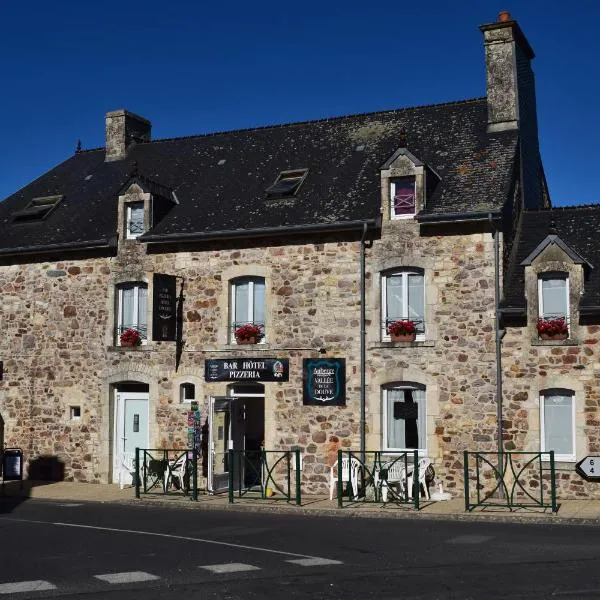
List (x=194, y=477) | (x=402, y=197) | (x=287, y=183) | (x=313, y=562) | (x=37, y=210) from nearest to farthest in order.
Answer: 1. (x=313, y=562)
2. (x=194, y=477)
3. (x=402, y=197)
4. (x=287, y=183)
5. (x=37, y=210)

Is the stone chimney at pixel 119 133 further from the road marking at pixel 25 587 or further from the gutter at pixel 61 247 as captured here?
the road marking at pixel 25 587

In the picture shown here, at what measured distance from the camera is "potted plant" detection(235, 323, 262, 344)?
18031 mm

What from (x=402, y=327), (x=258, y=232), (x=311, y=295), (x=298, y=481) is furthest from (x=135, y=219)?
(x=298, y=481)

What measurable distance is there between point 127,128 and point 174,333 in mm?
7355

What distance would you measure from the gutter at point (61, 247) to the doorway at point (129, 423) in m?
2.97

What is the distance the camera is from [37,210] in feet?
71.5

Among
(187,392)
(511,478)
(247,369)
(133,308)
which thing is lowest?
(511,478)

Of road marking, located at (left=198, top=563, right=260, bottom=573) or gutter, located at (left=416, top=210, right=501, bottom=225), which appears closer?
road marking, located at (left=198, top=563, right=260, bottom=573)

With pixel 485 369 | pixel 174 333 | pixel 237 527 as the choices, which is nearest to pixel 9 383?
pixel 174 333

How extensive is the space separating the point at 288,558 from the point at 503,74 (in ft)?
40.0

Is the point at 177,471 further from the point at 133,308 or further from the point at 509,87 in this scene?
the point at 509,87

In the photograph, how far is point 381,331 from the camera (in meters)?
17.3

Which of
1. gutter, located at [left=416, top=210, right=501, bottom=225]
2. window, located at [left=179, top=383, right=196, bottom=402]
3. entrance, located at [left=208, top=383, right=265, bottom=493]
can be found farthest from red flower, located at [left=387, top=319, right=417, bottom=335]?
window, located at [left=179, top=383, right=196, bottom=402]

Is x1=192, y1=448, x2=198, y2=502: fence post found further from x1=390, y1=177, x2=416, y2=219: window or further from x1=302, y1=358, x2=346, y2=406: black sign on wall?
x1=390, y1=177, x2=416, y2=219: window
